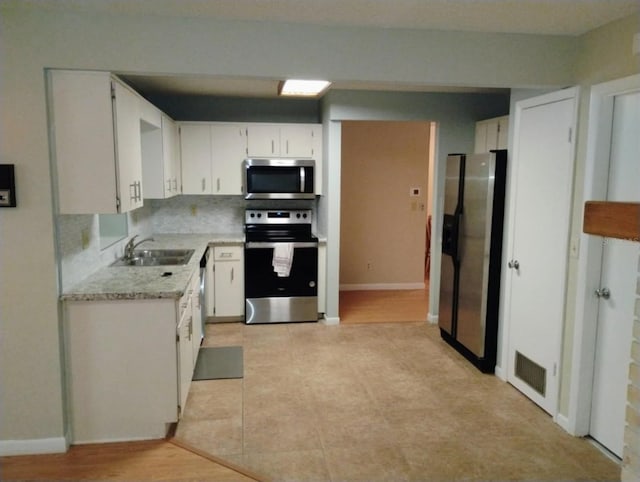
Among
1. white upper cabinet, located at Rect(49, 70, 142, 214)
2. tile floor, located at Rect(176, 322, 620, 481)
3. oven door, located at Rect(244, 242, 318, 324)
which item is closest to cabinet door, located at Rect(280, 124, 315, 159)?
oven door, located at Rect(244, 242, 318, 324)

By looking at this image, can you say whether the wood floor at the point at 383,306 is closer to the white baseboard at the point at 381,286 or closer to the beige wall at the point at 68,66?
the white baseboard at the point at 381,286

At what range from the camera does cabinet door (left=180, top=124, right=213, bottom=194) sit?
5.15 metres

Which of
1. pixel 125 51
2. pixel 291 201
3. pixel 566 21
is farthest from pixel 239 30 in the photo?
pixel 291 201

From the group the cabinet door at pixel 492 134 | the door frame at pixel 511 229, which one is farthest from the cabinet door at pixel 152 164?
the cabinet door at pixel 492 134

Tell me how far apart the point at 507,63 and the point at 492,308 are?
1.88 metres

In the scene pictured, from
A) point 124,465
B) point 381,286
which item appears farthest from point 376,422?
point 381,286

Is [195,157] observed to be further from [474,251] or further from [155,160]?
[474,251]

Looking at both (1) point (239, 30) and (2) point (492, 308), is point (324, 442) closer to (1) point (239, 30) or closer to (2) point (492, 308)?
(2) point (492, 308)

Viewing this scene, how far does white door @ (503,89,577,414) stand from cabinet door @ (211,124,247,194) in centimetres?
286

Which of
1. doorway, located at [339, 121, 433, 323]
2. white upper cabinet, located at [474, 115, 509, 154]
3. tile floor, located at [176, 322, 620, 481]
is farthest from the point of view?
doorway, located at [339, 121, 433, 323]

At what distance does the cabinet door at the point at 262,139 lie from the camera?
5.23 metres

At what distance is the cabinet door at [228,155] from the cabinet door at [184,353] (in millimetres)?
2097

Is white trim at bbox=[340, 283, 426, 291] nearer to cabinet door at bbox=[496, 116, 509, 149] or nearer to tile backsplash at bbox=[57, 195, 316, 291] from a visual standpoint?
tile backsplash at bbox=[57, 195, 316, 291]

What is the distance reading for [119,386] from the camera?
286 centimetres
